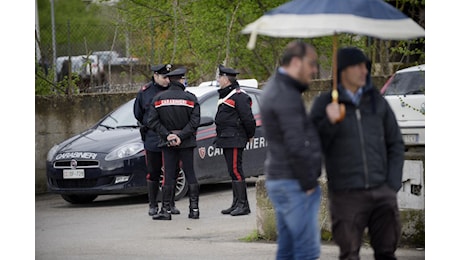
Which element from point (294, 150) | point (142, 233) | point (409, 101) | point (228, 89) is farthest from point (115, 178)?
point (294, 150)

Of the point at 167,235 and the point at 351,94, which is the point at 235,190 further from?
the point at 351,94

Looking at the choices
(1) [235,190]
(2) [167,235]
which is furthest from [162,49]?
(2) [167,235]

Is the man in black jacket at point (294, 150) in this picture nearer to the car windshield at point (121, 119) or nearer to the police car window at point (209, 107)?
the police car window at point (209, 107)

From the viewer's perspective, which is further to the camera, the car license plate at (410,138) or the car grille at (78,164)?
the car grille at (78,164)

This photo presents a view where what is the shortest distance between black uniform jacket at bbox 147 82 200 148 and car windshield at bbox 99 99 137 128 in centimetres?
214

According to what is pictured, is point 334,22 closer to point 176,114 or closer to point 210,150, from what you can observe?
point 176,114

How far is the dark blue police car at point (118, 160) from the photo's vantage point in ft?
41.7

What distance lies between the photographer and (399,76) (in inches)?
567

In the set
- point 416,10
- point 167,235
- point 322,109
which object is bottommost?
point 167,235

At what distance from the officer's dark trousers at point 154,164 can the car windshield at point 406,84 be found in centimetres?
312

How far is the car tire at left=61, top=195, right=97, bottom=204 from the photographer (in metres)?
13.5

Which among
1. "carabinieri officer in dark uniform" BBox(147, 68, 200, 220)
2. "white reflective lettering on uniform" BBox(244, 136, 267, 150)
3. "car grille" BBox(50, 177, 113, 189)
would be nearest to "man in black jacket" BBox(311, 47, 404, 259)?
"carabinieri officer in dark uniform" BBox(147, 68, 200, 220)

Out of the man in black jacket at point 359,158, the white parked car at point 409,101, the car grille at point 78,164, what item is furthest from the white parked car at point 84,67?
the man in black jacket at point 359,158
